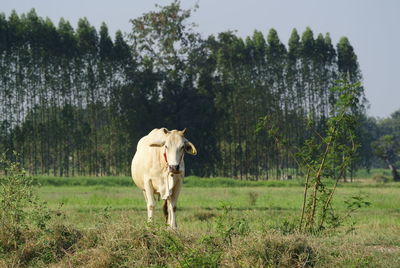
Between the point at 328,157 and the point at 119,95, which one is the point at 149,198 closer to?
the point at 328,157

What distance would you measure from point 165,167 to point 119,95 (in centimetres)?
3937

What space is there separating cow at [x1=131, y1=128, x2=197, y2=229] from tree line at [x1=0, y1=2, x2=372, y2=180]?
33033mm

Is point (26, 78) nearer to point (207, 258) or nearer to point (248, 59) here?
point (248, 59)

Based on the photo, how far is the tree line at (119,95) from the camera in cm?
4662

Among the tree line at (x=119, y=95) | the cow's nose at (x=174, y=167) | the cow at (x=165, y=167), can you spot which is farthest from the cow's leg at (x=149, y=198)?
the tree line at (x=119, y=95)

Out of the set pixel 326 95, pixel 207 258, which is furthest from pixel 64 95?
pixel 207 258

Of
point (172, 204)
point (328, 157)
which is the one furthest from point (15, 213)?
point (328, 157)

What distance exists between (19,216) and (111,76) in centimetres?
4178

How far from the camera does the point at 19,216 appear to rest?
977 centimetres

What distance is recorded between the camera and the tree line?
153ft

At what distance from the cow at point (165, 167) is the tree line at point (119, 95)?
108ft

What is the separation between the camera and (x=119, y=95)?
5006cm

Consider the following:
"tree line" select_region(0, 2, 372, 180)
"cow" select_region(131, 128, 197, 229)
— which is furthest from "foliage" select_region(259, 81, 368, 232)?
"tree line" select_region(0, 2, 372, 180)

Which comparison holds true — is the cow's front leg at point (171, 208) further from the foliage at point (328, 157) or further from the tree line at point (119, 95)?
the tree line at point (119, 95)
